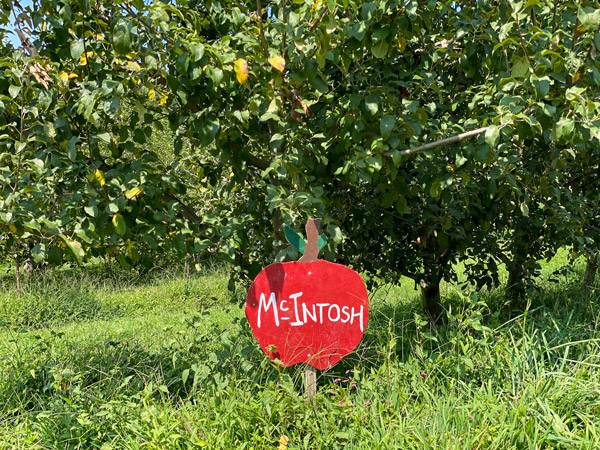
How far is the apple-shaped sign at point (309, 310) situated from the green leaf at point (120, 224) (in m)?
0.62

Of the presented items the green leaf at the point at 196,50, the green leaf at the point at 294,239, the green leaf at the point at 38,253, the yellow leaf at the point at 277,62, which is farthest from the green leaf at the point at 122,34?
the green leaf at the point at 294,239

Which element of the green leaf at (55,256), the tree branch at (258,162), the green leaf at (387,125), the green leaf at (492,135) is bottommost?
the green leaf at (55,256)

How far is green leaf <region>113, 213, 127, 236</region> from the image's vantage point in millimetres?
2484

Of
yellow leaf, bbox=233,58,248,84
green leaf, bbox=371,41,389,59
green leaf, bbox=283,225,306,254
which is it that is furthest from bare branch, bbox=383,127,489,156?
yellow leaf, bbox=233,58,248,84

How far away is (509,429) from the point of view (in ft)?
7.45

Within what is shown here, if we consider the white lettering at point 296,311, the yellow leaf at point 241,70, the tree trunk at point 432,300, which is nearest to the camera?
the yellow leaf at point 241,70

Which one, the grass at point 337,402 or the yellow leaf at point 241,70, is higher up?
the yellow leaf at point 241,70

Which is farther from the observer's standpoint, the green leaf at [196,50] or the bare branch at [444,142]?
the bare branch at [444,142]

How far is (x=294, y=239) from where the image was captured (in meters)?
2.45

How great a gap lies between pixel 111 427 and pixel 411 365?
4.90ft

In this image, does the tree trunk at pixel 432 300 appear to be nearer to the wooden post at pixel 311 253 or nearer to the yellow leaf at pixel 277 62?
the wooden post at pixel 311 253

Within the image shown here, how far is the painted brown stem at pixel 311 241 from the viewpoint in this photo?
2410mm

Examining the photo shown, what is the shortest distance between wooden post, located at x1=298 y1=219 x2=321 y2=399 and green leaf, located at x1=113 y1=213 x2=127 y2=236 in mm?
787

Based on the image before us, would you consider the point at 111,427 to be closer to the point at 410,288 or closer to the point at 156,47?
the point at 156,47
